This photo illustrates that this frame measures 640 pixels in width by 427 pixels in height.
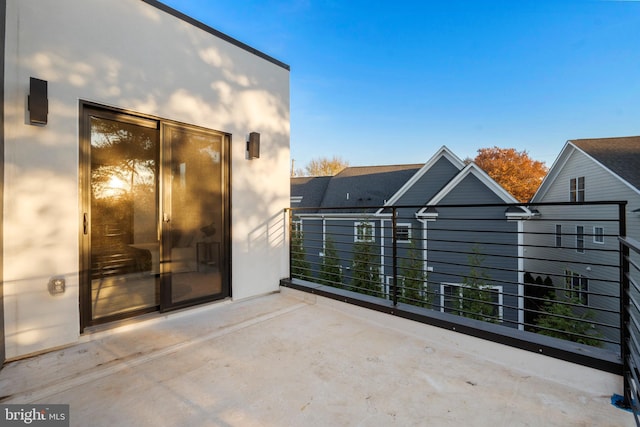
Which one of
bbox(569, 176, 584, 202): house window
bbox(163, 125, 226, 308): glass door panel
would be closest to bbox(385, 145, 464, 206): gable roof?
bbox(569, 176, 584, 202): house window

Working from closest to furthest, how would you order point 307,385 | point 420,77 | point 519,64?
point 307,385 → point 420,77 → point 519,64

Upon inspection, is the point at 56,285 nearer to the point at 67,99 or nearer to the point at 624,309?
the point at 67,99

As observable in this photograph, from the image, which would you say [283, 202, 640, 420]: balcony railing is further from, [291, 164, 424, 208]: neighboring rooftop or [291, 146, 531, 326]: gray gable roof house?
[291, 164, 424, 208]: neighboring rooftop

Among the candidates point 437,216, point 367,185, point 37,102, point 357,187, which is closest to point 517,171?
point 367,185

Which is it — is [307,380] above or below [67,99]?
below

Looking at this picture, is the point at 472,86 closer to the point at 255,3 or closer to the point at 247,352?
the point at 255,3

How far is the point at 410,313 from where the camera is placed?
245 cm

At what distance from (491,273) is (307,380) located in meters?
9.01

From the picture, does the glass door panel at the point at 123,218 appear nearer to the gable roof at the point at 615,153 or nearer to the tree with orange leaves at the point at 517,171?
the gable roof at the point at 615,153

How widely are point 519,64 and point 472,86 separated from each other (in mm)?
1688

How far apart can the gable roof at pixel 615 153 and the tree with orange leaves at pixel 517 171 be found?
9.91 meters

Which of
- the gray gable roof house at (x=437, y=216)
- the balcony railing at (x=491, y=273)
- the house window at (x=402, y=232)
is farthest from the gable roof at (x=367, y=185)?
the house window at (x=402, y=232)

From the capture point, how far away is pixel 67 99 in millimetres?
2121

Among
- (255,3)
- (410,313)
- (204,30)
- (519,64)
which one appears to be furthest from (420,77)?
(410,313)
